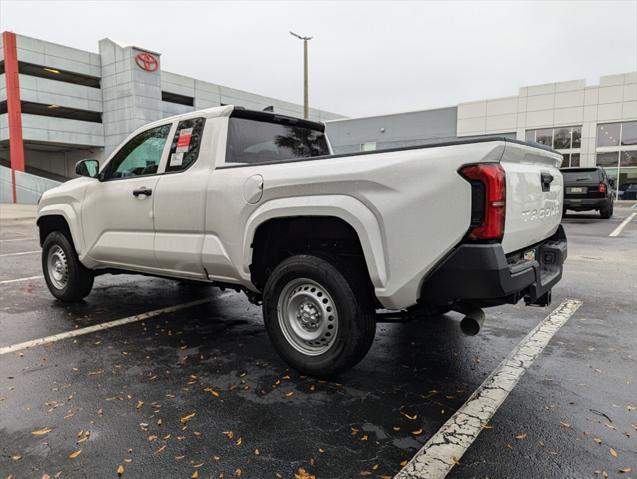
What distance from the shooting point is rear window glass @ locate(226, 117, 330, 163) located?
164 inches

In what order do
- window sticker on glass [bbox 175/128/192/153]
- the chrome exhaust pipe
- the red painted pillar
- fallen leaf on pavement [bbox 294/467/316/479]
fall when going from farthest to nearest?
the red painted pillar < window sticker on glass [bbox 175/128/192/153] < the chrome exhaust pipe < fallen leaf on pavement [bbox 294/467/316/479]

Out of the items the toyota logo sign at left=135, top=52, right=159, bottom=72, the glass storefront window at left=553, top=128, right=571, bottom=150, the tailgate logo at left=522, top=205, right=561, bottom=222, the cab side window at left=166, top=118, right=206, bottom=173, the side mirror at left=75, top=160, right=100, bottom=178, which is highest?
the toyota logo sign at left=135, top=52, right=159, bottom=72

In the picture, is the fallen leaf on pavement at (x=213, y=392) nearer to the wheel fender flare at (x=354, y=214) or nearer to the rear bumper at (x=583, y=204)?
the wheel fender flare at (x=354, y=214)

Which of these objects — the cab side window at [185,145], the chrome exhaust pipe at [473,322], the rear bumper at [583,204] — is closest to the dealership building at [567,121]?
the rear bumper at [583,204]

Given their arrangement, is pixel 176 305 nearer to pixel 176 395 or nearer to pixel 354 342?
pixel 176 395

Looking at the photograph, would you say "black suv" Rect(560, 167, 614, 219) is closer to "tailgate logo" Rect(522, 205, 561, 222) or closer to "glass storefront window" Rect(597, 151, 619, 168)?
"tailgate logo" Rect(522, 205, 561, 222)

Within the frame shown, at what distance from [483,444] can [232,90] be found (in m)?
52.0

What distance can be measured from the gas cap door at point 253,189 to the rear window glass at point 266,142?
21.6 inches

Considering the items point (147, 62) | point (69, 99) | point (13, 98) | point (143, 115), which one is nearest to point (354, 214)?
point (143, 115)

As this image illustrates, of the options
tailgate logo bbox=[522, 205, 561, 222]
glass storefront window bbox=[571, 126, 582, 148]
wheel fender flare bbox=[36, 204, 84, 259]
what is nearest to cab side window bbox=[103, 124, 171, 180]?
wheel fender flare bbox=[36, 204, 84, 259]

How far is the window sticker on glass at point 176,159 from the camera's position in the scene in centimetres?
428

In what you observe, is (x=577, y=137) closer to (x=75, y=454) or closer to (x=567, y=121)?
(x=567, y=121)

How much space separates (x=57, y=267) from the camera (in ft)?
18.8

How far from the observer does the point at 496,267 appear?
8.76 feet
